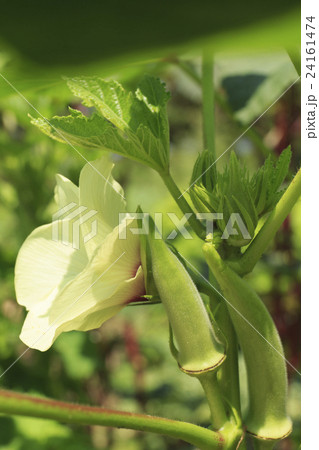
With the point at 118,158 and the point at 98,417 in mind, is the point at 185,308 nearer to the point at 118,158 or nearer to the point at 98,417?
the point at 98,417

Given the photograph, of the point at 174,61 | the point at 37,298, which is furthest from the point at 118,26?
the point at 174,61

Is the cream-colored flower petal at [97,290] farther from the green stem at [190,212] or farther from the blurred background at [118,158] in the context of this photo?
the blurred background at [118,158]

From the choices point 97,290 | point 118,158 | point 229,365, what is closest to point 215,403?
point 229,365

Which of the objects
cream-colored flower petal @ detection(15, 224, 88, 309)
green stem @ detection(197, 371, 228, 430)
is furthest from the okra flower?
green stem @ detection(197, 371, 228, 430)

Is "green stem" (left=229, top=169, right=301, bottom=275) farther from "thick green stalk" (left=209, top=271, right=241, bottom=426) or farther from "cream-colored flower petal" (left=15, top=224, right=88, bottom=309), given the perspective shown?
"cream-colored flower petal" (left=15, top=224, right=88, bottom=309)

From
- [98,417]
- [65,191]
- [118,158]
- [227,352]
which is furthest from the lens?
[118,158]

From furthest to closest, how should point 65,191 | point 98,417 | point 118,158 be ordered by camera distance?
1. point 118,158
2. point 65,191
3. point 98,417

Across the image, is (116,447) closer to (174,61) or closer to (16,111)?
(16,111)
